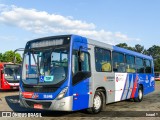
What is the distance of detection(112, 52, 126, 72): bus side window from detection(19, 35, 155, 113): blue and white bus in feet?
2.16

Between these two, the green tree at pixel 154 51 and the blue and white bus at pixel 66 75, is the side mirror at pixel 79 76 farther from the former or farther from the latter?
the green tree at pixel 154 51

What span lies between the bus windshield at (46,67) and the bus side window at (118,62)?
12.6 ft

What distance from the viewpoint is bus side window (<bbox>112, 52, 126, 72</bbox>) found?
44.7 ft

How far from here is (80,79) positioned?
1047cm

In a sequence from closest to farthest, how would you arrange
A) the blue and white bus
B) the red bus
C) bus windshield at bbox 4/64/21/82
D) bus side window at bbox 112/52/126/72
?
the blue and white bus
bus side window at bbox 112/52/126/72
the red bus
bus windshield at bbox 4/64/21/82

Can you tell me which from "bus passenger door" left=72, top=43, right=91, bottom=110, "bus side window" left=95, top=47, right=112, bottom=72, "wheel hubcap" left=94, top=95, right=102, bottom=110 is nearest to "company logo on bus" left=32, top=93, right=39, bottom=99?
"bus passenger door" left=72, top=43, right=91, bottom=110

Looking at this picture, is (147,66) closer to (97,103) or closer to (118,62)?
(118,62)

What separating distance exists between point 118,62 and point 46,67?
187 inches

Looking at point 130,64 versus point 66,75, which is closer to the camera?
point 66,75

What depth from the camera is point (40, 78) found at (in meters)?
10.3

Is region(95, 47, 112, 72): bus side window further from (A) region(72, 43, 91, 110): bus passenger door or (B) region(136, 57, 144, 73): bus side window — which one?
(B) region(136, 57, 144, 73): bus side window

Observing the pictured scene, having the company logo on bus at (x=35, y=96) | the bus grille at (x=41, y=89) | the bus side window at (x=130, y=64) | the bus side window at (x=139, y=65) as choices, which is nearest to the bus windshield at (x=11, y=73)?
the bus side window at (x=139, y=65)

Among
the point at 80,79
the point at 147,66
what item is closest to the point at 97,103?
the point at 80,79

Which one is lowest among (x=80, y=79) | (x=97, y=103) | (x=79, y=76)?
(x=97, y=103)
